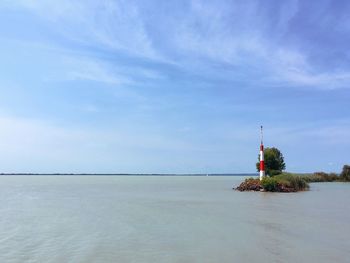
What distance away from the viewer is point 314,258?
12.5 m

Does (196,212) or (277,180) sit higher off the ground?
(277,180)

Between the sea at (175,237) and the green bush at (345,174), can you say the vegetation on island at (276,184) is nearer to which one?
the sea at (175,237)

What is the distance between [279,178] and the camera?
50.1 meters

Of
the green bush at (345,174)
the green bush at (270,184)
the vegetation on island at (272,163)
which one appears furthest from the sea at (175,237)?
the green bush at (345,174)

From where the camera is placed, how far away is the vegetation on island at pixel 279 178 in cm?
4890

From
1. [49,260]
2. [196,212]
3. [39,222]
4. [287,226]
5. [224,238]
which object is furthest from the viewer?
[196,212]

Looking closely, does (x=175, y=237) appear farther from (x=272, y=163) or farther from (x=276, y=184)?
(x=272, y=163)

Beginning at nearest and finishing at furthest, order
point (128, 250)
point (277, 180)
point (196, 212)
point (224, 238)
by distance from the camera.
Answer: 1. point (128, 250)
2. point (224, 238)
3. point (196, 212)
4. point (277, 180)

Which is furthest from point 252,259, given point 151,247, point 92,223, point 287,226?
point 92,223

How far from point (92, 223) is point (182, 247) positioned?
7.52 m

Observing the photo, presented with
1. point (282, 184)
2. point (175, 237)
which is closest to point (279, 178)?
point (282, 184)

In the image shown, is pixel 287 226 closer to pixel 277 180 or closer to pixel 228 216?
pixel 228 216

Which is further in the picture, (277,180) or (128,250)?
(277,180)

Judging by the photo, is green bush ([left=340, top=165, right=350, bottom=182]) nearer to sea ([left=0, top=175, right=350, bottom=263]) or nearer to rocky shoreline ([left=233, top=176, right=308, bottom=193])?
rocky shoreline ([left=233, top=176, right=308, bottom=193])
